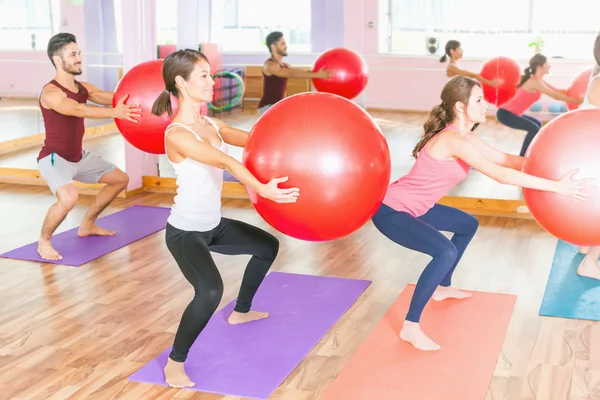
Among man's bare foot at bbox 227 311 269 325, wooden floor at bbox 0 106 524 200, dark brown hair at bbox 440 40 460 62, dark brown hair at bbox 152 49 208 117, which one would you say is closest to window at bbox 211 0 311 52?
wooden floor at bbox 0 106 524 200

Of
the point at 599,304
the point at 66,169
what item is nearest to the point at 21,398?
the point at 66,169

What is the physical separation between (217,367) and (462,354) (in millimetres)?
1023

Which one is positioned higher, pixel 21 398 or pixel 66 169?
pixel 66 169

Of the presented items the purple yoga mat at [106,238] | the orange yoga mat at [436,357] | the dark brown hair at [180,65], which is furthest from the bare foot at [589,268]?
the purple yoga mat at [106,238]

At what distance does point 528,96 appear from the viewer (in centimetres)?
530

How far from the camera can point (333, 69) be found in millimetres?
5484

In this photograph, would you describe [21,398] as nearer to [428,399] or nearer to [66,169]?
[428,399]

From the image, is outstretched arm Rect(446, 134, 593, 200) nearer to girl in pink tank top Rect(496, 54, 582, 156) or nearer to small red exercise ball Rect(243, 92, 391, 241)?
small red exercise ball Rect(243, 92, 391, 241)

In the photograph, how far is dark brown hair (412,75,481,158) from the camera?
3.36 metres

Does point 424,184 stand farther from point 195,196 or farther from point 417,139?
point 417,139

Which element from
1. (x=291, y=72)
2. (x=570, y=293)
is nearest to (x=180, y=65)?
(x=570, y=293)

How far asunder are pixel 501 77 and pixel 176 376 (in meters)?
3.38

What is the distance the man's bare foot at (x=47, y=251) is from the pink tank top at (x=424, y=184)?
7.28ft

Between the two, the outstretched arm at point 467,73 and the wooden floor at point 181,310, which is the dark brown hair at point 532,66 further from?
the wooden floor at point 181,310
